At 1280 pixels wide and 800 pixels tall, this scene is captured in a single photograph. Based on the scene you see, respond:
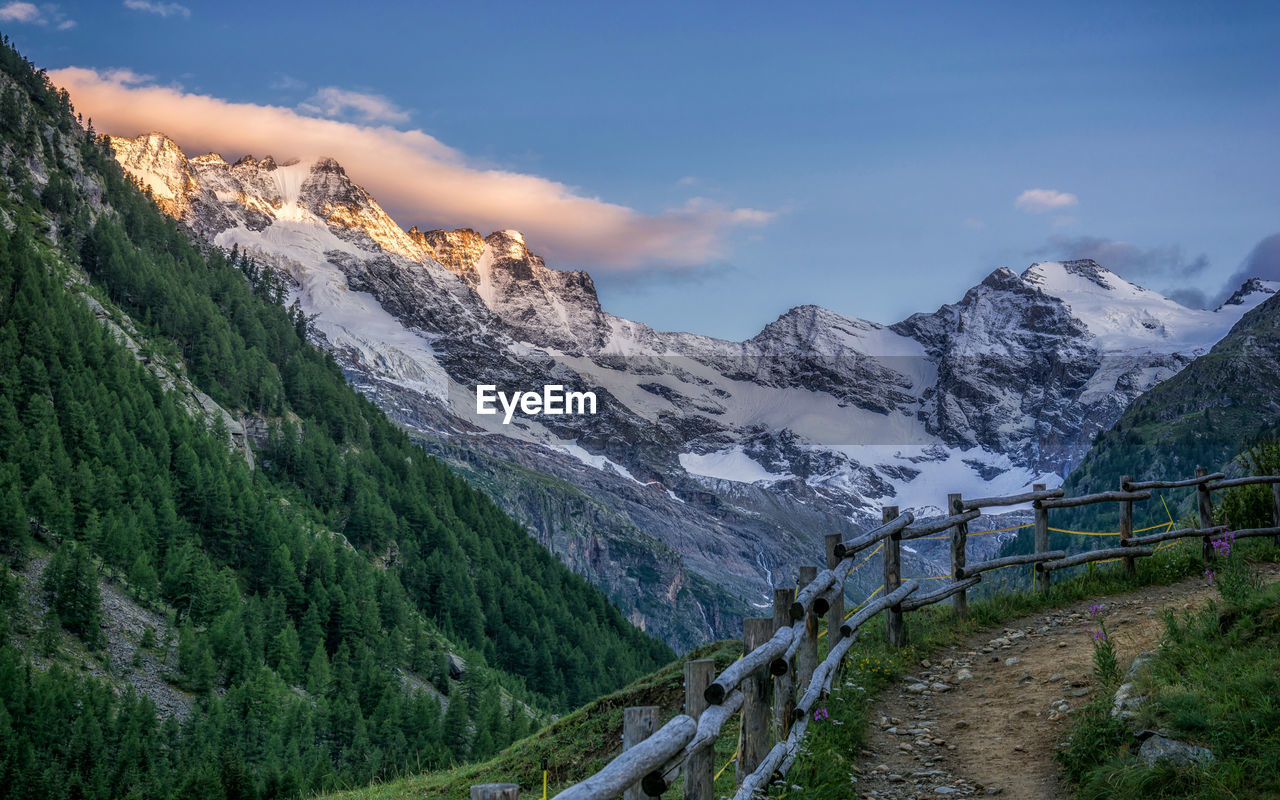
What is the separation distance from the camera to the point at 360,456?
17262cm

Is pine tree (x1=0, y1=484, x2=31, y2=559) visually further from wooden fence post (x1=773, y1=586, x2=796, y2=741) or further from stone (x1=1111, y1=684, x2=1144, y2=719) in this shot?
stone (x1=1111, y1=684, x2=1144, y2=719)

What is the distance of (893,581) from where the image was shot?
1702cm

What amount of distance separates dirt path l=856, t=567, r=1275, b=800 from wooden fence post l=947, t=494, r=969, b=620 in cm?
79

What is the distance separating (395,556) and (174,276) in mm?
64195

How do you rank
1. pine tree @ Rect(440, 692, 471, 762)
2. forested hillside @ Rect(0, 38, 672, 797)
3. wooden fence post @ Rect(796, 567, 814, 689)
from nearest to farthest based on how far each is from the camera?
wooden fence post @ Rect(796, 567, 814, 689)
forested hillside @ Rect(0, 38, 672, 797)
pine tree @ Rect(440, 692, 471, 762)

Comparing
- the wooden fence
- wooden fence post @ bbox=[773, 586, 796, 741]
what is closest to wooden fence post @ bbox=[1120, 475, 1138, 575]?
the wooden fence

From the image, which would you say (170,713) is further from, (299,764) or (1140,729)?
(1140,729)

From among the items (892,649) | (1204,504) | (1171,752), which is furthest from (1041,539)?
(1171,752)

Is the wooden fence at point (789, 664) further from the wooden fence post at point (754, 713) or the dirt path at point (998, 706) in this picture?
the dirt path at point (998, 706)

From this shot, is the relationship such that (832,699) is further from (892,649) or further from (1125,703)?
(892,649)

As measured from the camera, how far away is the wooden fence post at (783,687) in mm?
10664

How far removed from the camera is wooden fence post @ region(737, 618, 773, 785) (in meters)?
9.45

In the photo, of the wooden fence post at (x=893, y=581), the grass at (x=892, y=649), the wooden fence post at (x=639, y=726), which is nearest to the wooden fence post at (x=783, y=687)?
the grass at (x=892, y=649)

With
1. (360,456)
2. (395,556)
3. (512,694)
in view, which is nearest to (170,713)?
(512,694)
